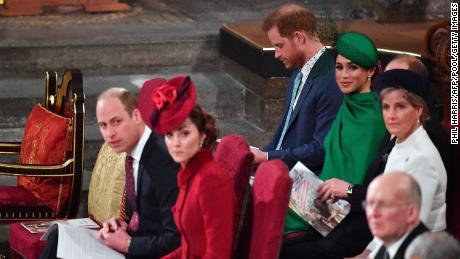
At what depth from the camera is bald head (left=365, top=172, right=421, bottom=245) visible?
10.8ft

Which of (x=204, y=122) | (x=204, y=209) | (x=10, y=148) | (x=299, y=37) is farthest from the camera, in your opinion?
(x=10, y=148)

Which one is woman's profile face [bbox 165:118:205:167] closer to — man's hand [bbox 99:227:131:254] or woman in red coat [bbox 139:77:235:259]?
woman in red coat [bbox 139:77:235:259]

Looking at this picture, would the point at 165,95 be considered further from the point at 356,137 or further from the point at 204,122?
the point at 356,137

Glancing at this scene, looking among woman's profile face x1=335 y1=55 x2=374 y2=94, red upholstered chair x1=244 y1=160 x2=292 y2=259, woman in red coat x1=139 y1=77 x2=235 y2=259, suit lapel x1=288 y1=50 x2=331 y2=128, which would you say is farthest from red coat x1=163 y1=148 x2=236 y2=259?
suit lapel x1=288 y1=50 x2=331 y2=128

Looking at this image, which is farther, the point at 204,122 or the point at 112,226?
the point at 112,226

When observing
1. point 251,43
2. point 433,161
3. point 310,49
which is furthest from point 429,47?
point 433,161

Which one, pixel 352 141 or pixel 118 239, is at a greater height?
pixel 352 141

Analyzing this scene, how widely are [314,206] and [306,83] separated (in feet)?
2.34

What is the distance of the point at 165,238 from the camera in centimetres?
449

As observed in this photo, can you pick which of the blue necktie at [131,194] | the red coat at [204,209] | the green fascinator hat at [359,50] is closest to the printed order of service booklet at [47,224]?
the blue necktie at [131,194]

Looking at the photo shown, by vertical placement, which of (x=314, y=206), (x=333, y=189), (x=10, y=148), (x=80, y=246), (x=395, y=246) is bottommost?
(x=10, y=148)

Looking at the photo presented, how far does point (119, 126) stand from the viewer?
467cm

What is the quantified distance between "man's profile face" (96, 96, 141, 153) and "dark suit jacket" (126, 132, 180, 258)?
72 millimetres

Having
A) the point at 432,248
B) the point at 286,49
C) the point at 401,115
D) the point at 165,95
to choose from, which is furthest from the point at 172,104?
the point at 432,248
